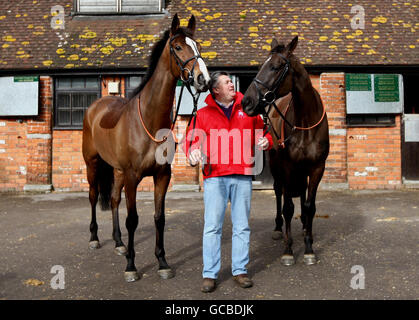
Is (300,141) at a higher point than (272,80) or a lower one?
lower

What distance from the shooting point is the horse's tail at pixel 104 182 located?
5676mm

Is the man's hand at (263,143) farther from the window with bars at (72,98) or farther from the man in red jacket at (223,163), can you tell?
the window with bars at (72,98)

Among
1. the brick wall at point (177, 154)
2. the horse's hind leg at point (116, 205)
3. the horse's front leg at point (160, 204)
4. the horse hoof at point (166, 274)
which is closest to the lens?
the horse hoof at point (166, 274)

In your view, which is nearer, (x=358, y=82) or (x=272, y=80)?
(x=272, y=80)

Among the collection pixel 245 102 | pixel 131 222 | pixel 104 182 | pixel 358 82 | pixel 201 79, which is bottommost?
pixel 131 222

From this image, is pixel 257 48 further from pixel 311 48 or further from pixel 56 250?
pixel 56 250

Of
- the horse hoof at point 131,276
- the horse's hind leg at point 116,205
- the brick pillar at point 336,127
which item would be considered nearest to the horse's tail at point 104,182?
the horse's hind leg at point 116,205

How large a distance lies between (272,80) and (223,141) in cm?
100

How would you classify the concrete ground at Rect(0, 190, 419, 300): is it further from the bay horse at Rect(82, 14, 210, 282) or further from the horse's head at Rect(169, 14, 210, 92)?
the horse's head at Rect(169, 14, 210, 92)

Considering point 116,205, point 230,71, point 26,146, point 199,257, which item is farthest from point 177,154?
point 199,257

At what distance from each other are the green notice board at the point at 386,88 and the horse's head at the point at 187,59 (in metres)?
8.21

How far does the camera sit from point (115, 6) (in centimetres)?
1210

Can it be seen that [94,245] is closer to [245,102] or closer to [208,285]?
[208,285]

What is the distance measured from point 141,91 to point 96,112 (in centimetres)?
164
